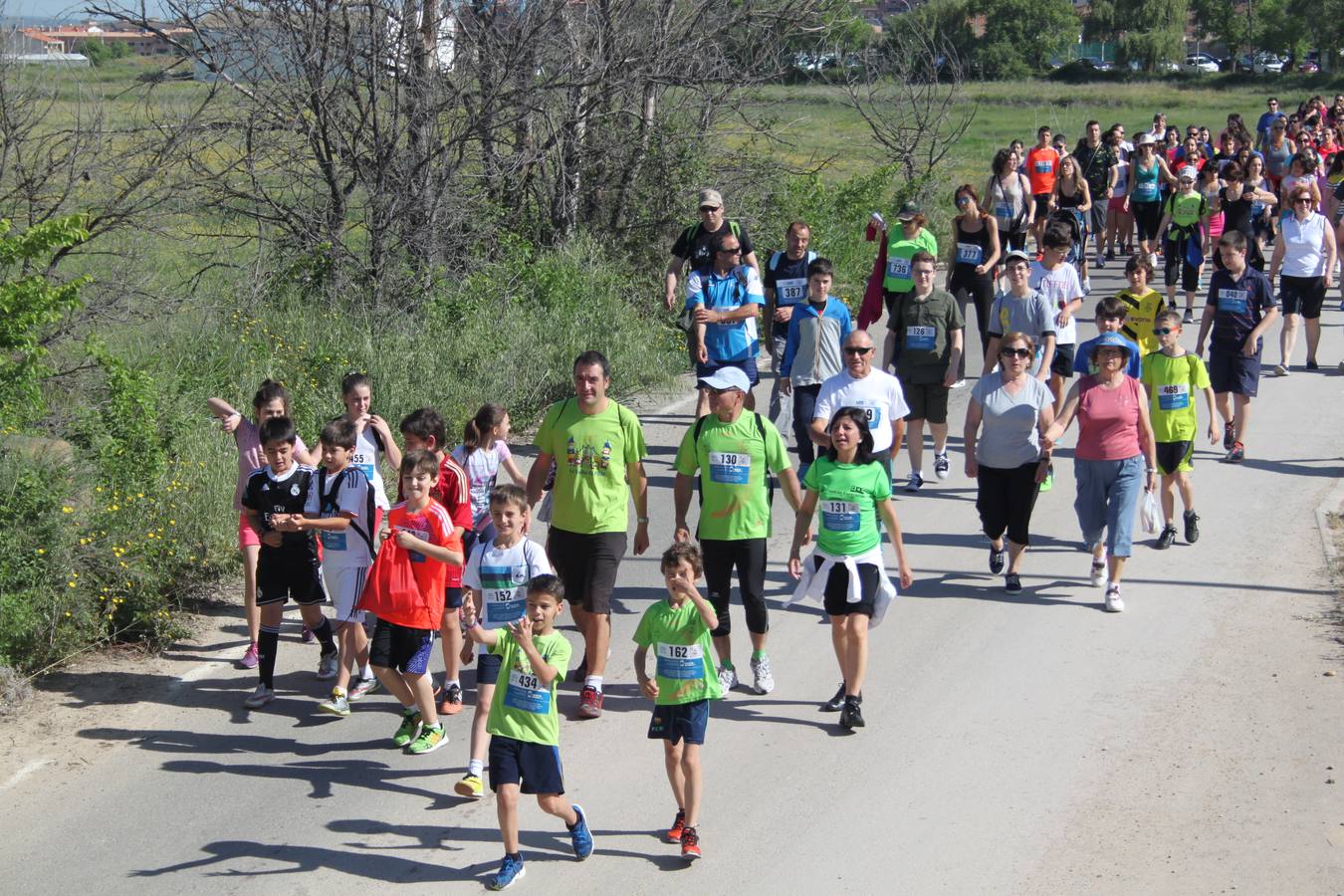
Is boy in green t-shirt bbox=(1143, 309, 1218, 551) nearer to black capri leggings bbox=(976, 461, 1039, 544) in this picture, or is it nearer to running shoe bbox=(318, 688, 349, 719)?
black capri leggings bbox=(976, 461, 1039, 544)

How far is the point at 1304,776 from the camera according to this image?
6.91m

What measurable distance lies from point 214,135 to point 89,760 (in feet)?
28.3

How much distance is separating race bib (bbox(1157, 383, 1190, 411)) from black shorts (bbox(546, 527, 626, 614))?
4.37 m

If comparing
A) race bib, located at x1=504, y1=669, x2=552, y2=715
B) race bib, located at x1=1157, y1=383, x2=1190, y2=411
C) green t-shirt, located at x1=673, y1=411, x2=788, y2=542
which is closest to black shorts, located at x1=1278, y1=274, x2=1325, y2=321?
race bib, located at x1=1157, y1=383, x2=1190, y2=411

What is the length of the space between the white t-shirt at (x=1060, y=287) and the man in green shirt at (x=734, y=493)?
461 centimetres

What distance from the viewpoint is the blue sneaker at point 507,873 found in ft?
19.7

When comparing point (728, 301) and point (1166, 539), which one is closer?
point (1166, 539)

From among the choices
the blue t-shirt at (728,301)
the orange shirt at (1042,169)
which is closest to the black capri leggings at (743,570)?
the blue t-shirt at (728,301)

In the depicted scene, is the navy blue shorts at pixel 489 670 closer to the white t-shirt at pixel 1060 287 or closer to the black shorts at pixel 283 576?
the black shorts at pixel 283 576

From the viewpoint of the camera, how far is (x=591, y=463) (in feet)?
25.7

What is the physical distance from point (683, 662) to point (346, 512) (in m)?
2.29

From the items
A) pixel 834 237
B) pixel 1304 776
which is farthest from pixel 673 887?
pixel 834 237

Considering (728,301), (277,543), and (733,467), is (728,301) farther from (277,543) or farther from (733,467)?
(277,543)

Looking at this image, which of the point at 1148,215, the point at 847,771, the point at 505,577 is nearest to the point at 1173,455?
the point at 847,771
